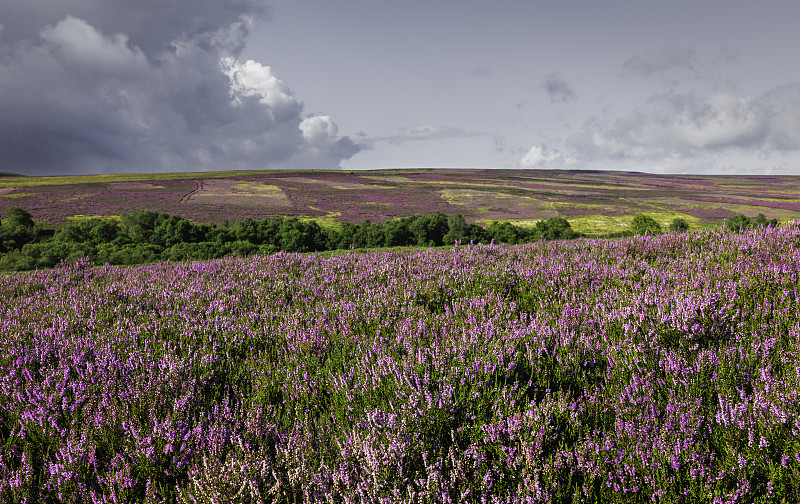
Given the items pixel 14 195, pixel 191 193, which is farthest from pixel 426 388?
pixel 14 195

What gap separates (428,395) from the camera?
2.06m

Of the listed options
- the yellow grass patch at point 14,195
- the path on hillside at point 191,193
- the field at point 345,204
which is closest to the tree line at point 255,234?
the field at point 345,204

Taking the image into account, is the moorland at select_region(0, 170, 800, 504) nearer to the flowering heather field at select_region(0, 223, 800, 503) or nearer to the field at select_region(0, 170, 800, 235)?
the flowering heather field at select_region(0, 223, 800, 503)

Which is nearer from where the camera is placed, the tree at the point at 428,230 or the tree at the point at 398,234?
the tree at the point at 398,234

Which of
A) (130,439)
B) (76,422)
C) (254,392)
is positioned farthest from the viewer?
(254,392)

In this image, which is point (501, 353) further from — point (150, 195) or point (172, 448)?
point (150, 195)

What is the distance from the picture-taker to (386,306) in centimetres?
385

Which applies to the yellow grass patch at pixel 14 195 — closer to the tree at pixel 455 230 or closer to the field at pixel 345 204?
the field at pixel 345 204

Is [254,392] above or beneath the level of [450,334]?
beneath

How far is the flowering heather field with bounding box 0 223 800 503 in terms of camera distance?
1613 mm

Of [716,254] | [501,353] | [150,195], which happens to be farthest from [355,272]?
[150,195]

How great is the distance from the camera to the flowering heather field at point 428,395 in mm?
1613

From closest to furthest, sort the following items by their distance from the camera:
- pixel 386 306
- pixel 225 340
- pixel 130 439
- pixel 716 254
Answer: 1. pixel 130 439
2. pixel 225 340
3. pixel 386 306
4. pixel 716 254

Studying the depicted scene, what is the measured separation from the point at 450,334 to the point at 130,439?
6.65ft
